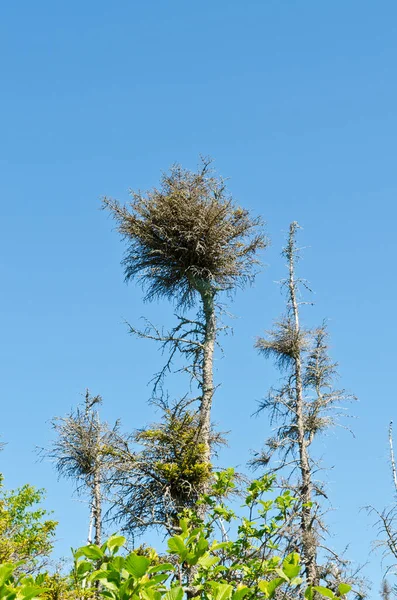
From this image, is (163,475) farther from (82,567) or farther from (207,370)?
(82,567)

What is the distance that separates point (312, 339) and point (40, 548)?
8.51 m

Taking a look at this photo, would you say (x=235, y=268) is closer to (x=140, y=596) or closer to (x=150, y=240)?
(x=150, y=240)

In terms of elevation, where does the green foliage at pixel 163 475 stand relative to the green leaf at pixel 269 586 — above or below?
above

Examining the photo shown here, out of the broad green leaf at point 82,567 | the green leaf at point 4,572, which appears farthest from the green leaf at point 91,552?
the green leaf at point 4,572

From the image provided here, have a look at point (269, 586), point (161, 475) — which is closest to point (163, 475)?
point (161, 475)

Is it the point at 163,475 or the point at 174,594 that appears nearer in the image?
the point at 174,594

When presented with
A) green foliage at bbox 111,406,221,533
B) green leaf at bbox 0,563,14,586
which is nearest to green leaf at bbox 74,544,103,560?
green leaf at bbox 0,563,14,586

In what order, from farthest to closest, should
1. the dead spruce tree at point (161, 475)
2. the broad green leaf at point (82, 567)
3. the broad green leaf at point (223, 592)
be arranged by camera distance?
1. the dead spruce tree at point (161, 475)
2. the broad green leaf at point (82, 567)
3. the broad green leaf at point (223, 592)

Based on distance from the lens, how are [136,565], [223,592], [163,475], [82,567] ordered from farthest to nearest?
[163,475] → [82,567] → [223,592] → [136,565]

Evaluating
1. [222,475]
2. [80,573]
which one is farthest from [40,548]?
[80,573]

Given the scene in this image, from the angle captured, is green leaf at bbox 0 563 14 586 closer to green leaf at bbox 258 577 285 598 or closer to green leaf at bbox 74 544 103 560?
green leaf at bbox 74 544 103 560

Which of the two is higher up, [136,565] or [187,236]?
[187,236]

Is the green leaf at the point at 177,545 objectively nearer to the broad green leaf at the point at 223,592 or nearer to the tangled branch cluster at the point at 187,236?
the broad green leaf at the point at 223,592

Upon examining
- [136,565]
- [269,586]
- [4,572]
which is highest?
[269,586]
